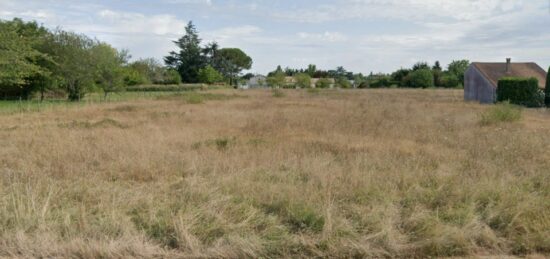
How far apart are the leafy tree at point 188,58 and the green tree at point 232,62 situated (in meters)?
6.47

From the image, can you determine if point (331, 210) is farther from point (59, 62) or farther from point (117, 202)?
point (59, 62)

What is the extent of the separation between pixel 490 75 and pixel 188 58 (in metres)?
64.6

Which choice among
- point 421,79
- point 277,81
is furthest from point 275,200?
point 421,79

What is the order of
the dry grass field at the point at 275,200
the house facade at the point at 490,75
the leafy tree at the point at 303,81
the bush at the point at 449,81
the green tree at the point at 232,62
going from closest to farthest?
the dry grass field at the point at 275,200 → the house facade at the point at 490,75 → the bush at the point at 449,81 → the leafy tree at the point at 303,81 → the green tree at the point at 232,62

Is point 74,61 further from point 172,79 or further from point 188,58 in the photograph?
point 188,58

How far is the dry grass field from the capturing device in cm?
348

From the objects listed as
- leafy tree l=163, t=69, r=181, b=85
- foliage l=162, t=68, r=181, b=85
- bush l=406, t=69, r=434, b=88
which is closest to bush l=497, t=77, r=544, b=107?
bush l=406, t=69, r=434, b=88

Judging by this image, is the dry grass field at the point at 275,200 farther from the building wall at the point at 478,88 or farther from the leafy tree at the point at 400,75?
the leafy tree at the point at 400,75

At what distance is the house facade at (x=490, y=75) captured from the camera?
27859 millimetres

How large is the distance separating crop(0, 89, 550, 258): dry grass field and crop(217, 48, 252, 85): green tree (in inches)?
3115

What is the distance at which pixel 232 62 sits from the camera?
92438 millimetres

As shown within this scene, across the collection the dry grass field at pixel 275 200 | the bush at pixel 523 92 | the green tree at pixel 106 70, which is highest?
the green tree at pixel 106 70

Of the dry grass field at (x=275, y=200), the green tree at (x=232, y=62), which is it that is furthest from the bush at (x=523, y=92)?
the green tree at (x=232, y=62)

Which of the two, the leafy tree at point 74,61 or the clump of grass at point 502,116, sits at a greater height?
the leafy tree at point 74,61
